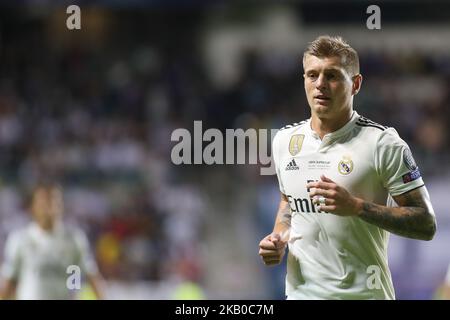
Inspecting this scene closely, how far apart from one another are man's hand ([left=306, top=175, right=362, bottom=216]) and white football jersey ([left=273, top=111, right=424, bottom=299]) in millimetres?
344

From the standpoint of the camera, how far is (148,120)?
15.8 meters

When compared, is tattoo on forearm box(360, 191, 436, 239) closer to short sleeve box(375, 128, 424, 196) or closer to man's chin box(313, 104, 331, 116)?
short sleeve box(375, 128, 424, 196)

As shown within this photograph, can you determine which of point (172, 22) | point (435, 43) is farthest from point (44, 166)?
point (435, 43)

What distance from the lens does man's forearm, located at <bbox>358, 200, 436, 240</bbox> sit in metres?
4.07

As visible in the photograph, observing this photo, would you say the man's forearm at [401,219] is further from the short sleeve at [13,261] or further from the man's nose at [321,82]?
the short sleeve at [13,261]

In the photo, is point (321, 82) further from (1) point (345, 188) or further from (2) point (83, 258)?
(2) point (83, 258)

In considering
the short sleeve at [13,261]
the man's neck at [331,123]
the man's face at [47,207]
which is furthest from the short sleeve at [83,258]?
the man's neck at [331,123]

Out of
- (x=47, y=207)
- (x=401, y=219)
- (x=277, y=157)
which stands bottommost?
(x=401, y=219)

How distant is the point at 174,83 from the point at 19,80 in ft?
9.46

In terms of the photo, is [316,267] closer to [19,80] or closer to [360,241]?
[360,241]

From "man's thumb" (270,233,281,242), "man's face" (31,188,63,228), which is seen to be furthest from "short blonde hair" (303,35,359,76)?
"man's face" (31,188,63,228)

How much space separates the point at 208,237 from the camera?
12.9 m

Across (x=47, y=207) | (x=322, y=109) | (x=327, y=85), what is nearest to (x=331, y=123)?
(x=322, y=109)

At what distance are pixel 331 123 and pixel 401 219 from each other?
2.05ft
